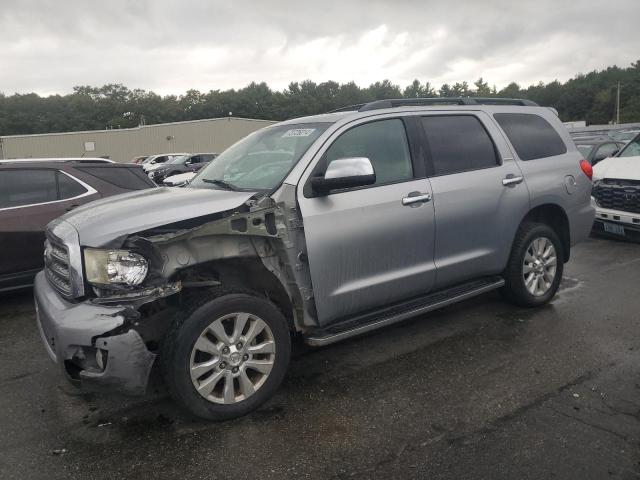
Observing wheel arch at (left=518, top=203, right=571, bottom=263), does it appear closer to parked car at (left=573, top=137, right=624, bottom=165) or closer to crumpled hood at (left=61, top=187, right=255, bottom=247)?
crumpled hood at (left=61, top=187, right=255, bottom=247)

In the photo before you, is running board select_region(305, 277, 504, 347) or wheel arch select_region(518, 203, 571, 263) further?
wheel arch select_region(518, 203, 571, 263)

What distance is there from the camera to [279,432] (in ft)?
9.77

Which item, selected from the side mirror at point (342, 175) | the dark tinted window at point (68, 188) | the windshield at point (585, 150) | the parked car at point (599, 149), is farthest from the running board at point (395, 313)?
the windshield at point (585, 150)

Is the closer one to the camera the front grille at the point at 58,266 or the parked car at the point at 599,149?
the front grille at the point at 58,266

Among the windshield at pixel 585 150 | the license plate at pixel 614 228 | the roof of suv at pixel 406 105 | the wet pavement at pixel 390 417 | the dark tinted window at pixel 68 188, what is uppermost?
the roof of suv at pixel 406 105

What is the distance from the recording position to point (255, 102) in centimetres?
8981

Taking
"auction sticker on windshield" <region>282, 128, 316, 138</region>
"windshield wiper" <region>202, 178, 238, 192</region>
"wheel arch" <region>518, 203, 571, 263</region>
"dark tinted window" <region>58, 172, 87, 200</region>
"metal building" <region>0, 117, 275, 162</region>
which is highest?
"metal building" <region>0, 117, 275, 162</region>

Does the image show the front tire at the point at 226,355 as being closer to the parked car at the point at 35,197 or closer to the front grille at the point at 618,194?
the parked car at the point at 35,197

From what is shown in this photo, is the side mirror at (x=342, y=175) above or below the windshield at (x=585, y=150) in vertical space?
above

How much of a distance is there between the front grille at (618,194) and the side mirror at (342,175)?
570cm

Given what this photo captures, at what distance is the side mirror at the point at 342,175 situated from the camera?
337cm

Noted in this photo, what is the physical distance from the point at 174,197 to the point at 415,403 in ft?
6.73

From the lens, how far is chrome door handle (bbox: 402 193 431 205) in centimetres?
379

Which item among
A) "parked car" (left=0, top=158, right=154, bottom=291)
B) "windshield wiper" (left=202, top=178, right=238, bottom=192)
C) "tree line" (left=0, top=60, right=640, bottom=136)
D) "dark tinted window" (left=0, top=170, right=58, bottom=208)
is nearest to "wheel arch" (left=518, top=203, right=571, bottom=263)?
"windshield wiper" (left=202, top=178, right=238, bottom=192)
